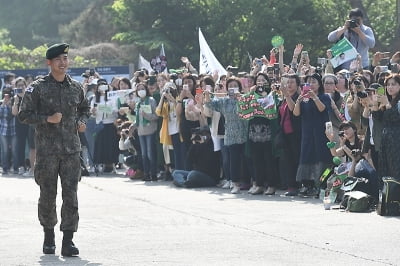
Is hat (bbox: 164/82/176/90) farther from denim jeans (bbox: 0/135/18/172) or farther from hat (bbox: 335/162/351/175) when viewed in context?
hat (bbox: 335/162/351/175)

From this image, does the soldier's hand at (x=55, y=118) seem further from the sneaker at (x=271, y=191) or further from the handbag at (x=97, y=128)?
the handbag at (x=97, y=128)

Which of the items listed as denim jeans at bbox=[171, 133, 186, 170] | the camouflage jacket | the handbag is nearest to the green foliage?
the handbag

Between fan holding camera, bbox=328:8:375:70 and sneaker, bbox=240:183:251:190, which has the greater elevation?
fan holding camera, bbox=328:8:375:70

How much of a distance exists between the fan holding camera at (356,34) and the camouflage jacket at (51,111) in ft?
25.7

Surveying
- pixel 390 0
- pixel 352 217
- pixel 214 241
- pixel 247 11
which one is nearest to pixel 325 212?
pixel 352 217

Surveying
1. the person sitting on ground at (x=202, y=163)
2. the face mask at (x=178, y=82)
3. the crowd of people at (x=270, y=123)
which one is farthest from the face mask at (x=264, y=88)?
the face mask at (x=178, y=82)

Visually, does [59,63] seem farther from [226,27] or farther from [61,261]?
[226,27]

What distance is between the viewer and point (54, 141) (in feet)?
35.4

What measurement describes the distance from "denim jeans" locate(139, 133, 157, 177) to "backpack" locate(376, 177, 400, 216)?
7.63m

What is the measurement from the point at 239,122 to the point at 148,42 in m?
26.8

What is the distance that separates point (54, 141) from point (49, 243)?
3.29 ft

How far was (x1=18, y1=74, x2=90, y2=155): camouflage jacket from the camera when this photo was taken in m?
10.8

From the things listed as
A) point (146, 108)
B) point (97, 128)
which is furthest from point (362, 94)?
point (97, 128)

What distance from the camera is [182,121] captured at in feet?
62.6
